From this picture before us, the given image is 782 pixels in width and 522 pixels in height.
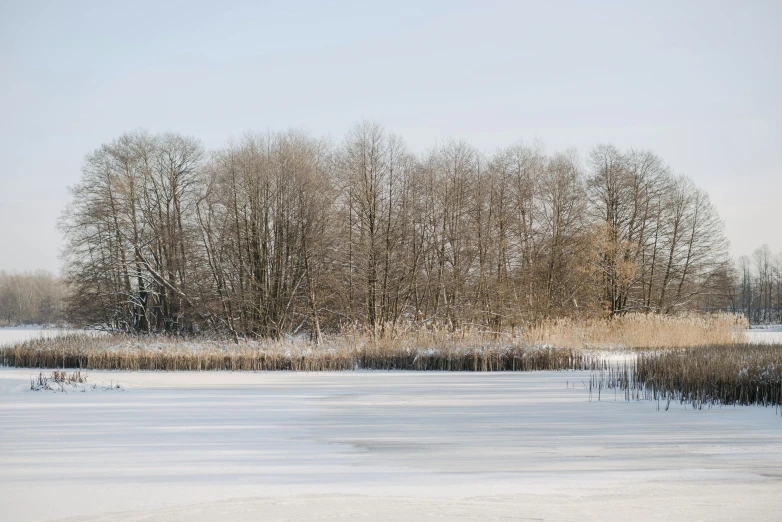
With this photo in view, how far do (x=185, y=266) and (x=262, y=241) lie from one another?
5333 millimetres

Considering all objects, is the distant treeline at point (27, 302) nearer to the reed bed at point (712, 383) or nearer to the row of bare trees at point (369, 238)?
the row of bare trees at point (369, 238)

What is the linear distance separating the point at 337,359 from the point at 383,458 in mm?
9667

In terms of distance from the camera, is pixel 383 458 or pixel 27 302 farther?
pixel 27 302

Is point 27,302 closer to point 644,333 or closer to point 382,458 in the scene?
point 644,333

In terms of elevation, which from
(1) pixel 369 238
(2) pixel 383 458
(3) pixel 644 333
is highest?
(1) pixel 369 238

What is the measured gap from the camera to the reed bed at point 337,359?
15018mm

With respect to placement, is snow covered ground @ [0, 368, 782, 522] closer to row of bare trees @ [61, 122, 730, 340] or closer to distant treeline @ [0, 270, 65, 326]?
row of bare trees @ [61, 122, 730, 340]

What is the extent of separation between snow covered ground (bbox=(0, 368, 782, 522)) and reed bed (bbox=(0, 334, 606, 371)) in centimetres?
502

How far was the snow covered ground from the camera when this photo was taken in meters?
4.37

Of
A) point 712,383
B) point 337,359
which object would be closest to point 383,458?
point 712,383

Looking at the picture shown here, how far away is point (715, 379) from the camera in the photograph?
9438 mm

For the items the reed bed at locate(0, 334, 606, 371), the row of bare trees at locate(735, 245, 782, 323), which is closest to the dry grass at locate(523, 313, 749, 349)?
the reed bed at locate(0, 334, 606, 371)

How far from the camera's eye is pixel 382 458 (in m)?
5.85

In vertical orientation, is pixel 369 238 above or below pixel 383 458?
above
